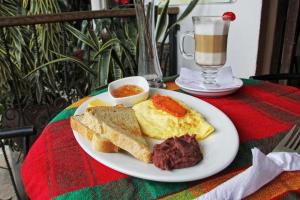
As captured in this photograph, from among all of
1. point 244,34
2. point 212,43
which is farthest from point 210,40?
point 244,34

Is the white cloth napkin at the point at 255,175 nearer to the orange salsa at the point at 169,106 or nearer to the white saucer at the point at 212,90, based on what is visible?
the orange salsa at the point at 169,106

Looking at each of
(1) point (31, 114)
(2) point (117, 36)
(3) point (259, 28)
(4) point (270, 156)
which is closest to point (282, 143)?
(4) point (270, 156)

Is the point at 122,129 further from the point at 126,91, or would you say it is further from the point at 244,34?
the point at 244,34

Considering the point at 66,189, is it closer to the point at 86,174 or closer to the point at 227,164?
the point at 86,174

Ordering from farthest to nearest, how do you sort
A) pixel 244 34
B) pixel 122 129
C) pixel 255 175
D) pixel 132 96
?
pixel 244 34 → pixel 132 96 → pixel 122 129 → pixel 255 175

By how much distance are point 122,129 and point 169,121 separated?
0.38 feet

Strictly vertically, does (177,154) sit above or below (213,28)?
below

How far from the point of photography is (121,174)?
460 mm

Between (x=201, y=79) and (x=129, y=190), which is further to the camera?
(x=201, y=79)

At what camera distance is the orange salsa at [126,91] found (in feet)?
2.50

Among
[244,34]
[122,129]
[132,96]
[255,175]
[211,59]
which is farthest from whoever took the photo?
[244,34]

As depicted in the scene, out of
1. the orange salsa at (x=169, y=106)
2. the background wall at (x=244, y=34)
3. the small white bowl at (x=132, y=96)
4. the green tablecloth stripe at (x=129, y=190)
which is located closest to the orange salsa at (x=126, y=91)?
the small white bowl at (x=132, y=96)

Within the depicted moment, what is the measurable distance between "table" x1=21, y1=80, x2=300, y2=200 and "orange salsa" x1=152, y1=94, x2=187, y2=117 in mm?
143

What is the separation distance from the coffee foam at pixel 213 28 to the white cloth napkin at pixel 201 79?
152 mm
